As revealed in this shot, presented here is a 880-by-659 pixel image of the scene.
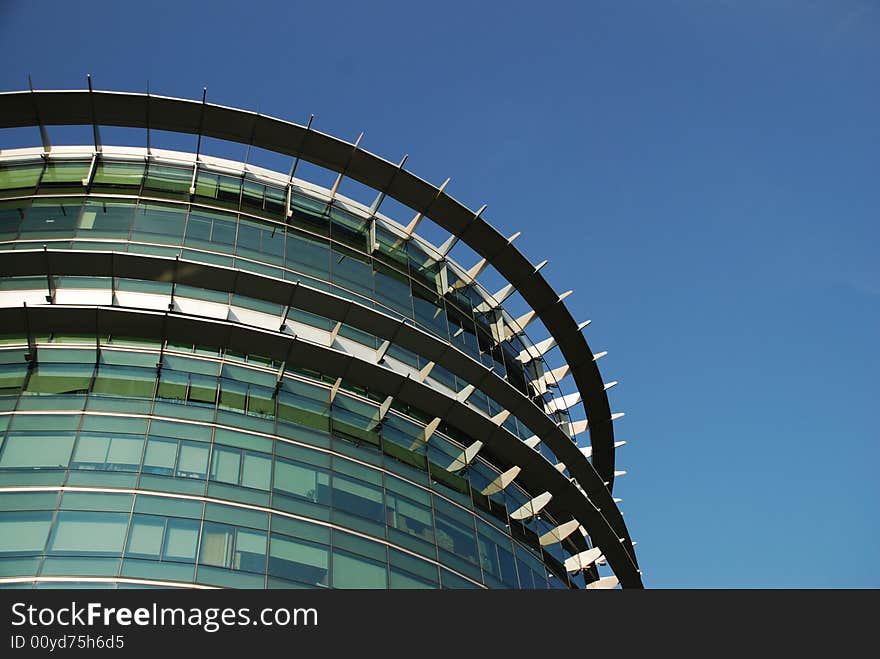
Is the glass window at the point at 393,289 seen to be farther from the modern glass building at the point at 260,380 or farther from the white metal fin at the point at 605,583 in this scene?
the white metal fin at the point at 605,583

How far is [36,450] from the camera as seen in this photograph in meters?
24.1

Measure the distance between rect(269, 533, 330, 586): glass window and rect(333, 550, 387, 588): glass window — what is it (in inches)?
11.9

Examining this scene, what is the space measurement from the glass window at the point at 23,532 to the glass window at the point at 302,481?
5.47 m

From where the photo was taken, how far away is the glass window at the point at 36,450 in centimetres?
2373

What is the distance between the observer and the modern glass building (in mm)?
23422

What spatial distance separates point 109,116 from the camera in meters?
32.3

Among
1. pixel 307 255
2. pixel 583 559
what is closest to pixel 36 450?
pixel 307 255

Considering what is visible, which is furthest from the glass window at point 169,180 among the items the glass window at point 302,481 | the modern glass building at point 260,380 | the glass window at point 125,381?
the glass window at point 302,481

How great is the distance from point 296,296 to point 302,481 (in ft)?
20.5
